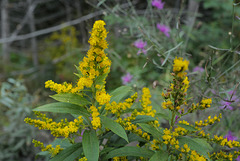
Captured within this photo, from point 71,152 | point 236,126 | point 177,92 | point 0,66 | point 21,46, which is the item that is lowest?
point 236,126

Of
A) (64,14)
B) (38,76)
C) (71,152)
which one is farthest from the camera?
(64,14)

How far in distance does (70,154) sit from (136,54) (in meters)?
1.60

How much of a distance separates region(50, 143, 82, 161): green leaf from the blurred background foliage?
1.79ft

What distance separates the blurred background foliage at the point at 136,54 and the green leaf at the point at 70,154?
1.79 ft

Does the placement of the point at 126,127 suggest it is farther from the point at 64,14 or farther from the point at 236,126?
the point at 64,14

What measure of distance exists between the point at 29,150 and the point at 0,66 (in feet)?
13.1

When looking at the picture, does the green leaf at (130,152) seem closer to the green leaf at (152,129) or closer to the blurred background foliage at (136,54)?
the green leaf at (152,129)

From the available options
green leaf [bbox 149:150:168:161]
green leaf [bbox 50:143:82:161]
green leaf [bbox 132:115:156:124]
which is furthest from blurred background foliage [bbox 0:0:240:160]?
green leaf [bbox 50:143:82:161]

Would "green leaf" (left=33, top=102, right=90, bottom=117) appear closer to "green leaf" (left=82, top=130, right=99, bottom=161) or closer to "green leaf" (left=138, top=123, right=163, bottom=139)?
"green leaf" (left=82, top=130, right=99, bottom=161)

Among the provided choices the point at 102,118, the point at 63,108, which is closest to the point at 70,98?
the point at 63,108

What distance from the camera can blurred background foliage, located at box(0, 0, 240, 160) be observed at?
1.65 meters

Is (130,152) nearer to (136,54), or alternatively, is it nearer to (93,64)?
(93,64)

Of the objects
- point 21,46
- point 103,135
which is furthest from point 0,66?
point 103,135

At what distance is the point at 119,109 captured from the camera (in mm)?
1021
